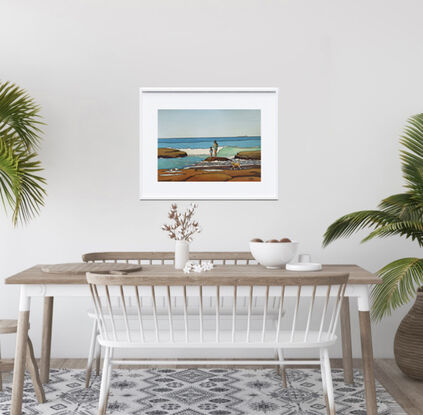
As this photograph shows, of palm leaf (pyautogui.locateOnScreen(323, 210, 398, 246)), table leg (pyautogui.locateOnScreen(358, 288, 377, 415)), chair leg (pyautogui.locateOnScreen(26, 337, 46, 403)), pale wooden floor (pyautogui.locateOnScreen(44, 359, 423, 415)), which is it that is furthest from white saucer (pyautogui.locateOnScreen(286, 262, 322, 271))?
chair leg (pyautogui.locateOnScreen(26, 337, 46, 403))

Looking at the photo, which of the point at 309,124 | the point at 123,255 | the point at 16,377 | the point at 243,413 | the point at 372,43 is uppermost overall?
the point at 372,43

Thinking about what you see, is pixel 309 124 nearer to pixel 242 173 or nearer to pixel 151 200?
pixel 242 173

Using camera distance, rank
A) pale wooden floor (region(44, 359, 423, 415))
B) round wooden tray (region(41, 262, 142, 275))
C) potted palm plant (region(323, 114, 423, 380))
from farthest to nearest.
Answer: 1. potted palm plant (region(323, 114, 423, 380))
2. pale wooden floor (region(44, 359, 423, 415))
3. round wooden tray (region(41, 262, 142, 275))

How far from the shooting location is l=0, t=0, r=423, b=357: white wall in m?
3.83

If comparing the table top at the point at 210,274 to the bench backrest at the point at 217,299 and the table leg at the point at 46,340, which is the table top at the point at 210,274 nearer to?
the bench backrest at the point at 217,299

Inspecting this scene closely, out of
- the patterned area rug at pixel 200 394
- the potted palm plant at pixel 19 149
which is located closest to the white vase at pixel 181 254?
the patterned area rug at pixel 200 394

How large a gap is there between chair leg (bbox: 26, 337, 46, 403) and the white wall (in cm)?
96

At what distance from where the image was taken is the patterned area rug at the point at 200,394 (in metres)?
2.79

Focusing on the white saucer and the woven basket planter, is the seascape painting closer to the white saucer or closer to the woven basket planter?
the white saucer

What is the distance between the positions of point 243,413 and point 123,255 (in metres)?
1.25

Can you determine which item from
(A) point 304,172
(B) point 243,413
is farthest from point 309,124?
(B) point 243,413

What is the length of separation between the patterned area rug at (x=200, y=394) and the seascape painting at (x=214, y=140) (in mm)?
1334

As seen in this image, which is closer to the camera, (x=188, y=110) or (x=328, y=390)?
(x=328, y=390)

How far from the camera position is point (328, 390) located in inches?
91.1
